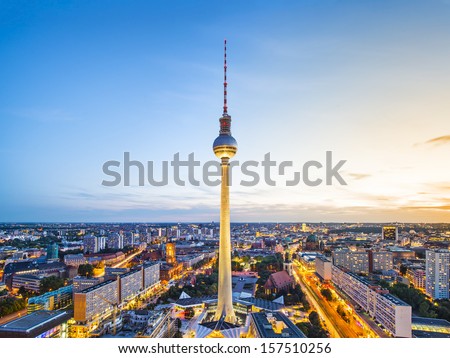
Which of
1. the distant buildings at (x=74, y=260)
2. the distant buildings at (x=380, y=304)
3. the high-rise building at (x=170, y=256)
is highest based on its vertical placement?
the distant buildings at (x=380, y=304)

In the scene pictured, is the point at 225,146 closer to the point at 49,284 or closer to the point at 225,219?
the point at 225,219

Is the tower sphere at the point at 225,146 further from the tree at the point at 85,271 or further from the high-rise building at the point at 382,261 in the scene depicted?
the high-rise building at the point at 382,261

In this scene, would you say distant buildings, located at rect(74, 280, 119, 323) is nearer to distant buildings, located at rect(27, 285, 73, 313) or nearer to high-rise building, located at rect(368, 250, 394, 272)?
distant buildings, located at rect(27, 285, 73, 313)

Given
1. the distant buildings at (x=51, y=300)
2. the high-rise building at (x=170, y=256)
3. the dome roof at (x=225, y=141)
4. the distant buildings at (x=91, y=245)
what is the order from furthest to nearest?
the distant buildings at (x=91, y=245) < the high-rise building at (x=170, y=256) < the distant buildings at (x=51, y=300) < the dome roof at (x=225, y=141)

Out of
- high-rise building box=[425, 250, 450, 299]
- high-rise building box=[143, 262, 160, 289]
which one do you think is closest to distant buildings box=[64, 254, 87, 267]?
high-rise building box=[143, 262, 160, 289]

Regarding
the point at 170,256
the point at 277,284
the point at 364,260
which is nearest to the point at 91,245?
the point at 170,256

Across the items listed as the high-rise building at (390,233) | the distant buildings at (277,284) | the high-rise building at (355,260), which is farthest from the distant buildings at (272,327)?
the high-rise building at (390,233)
